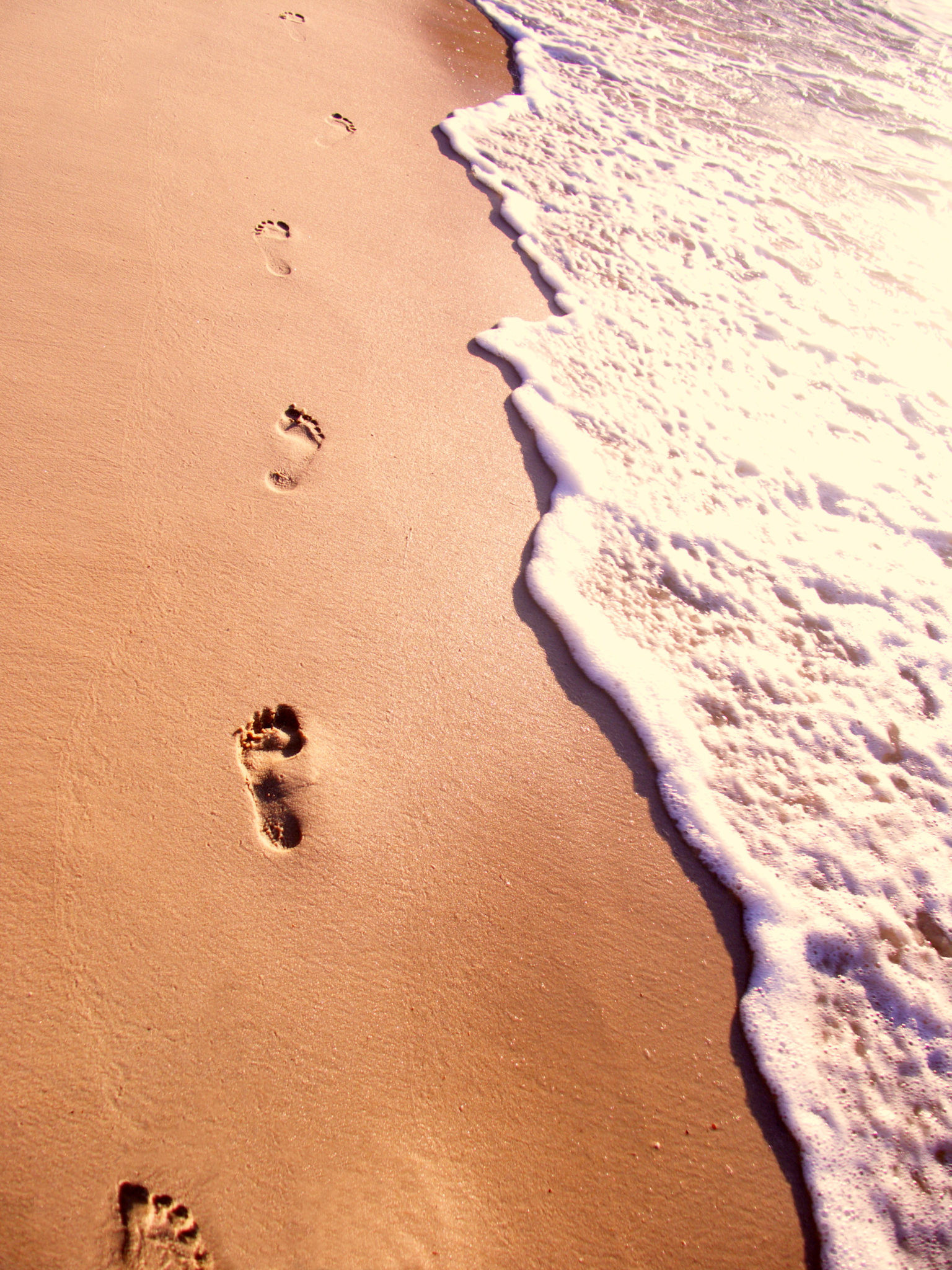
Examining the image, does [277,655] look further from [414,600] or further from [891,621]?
[891,621]

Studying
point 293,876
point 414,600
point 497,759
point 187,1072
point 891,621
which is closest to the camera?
point 187,1072

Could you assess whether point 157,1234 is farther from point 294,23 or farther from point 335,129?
point 294,23

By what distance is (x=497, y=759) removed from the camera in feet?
6.53

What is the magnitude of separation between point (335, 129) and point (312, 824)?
370 cm

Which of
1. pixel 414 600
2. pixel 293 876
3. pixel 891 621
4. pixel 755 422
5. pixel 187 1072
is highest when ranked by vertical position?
pixel 755 422

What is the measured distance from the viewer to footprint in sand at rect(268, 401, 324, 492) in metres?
2.36

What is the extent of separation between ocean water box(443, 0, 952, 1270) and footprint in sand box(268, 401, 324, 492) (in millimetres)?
843

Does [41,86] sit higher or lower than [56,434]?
higher

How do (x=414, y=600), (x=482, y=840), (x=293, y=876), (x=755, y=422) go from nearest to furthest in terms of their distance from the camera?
(x=293, y=876) < (x=482, y=840) < (x=414, y=600) < (x=755, y=422)

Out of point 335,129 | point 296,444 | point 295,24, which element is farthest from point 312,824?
point 295,24

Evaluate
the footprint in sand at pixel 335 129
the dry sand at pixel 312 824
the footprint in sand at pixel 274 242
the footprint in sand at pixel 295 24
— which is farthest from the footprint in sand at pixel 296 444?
the footprint in sand at pixel 295 24

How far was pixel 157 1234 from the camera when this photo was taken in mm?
1283

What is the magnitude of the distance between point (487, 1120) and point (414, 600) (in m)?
1.36

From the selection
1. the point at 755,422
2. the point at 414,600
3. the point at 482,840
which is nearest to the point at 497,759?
the point at 482,840
